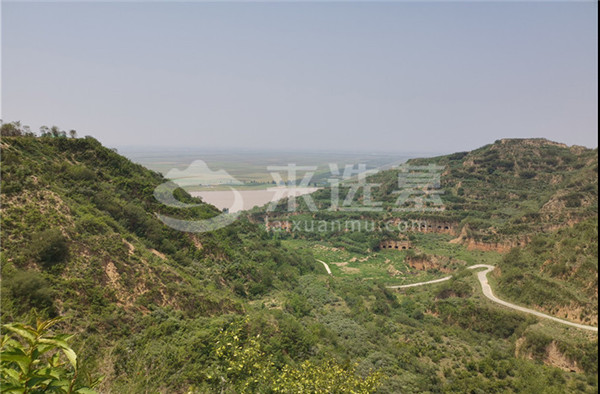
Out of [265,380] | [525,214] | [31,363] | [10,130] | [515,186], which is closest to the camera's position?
[31,363]

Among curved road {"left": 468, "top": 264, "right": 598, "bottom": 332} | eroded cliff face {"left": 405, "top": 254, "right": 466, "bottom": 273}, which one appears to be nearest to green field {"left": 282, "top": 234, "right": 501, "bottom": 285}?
eroded cliff face {"left": 405, "top": 254, "right": 466, "bottom": 273}

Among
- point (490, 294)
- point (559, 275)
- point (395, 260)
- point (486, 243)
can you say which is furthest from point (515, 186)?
point (490, 294)

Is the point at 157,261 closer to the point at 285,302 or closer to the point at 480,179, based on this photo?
the point at 285,302

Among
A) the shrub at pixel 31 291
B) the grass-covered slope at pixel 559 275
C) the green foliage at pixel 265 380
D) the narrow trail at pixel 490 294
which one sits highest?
the shrub at pixel 31 291

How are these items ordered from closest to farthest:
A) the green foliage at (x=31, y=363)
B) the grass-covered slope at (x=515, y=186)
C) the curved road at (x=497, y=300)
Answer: the green foliage at (x=31, y=363) < the curved road at (x=497, y=300) < the grass-covered slope at (x=515, y=186)

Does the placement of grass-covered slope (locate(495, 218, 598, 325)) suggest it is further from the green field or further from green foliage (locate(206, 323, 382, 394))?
green foliage (locate(206, 323, 382, 394))

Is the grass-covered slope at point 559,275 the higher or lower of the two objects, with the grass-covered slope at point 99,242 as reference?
lower

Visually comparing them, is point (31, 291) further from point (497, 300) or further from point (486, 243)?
point (486, 243)

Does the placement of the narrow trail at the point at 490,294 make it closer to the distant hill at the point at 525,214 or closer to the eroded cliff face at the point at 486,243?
the distant hill at the point at 525,214

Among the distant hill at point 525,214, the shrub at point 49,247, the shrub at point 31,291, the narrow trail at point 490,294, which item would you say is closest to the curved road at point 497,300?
the narrow trail at point 490,294

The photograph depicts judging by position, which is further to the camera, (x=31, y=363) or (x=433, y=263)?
(x=433, y=263)
